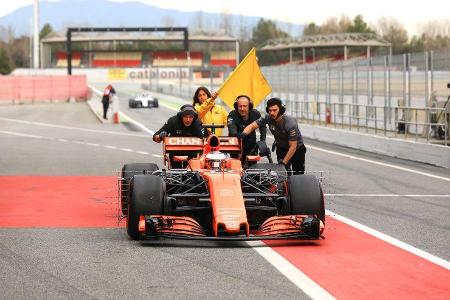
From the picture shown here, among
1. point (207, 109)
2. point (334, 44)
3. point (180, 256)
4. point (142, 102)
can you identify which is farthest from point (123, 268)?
point (334, 44)

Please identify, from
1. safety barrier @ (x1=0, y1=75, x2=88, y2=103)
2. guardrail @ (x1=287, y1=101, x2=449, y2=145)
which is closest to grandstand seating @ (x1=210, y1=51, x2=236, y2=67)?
safety barrier @ (x1=0, y1=75, x2=88, y2=103)

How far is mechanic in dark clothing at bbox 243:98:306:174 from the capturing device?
45.9 feet

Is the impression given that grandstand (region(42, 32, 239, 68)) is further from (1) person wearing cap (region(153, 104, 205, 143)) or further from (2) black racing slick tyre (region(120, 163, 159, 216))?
(2) black racing slick tyre (region(120, 163, 159, 216))

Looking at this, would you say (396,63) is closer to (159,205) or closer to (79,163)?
(79,163)

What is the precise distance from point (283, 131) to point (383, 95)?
856 inches

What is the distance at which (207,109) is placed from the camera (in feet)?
52.5

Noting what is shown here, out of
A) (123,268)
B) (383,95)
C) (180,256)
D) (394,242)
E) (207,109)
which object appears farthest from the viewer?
→ (383,95)

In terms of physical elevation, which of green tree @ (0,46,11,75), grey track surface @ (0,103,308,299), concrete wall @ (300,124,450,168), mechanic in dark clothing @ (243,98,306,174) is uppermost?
green tree @ (0,46,11,75)

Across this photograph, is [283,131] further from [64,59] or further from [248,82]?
[64,59]

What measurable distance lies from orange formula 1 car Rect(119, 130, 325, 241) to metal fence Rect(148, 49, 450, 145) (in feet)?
44.8

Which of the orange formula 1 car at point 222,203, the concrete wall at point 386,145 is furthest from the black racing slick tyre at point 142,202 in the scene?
the concrete wall at point 386,145

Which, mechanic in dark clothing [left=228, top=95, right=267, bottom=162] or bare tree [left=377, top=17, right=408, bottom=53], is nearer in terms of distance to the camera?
mechanic in dark clothing [left=228, top=95, right=267, bottom=162]

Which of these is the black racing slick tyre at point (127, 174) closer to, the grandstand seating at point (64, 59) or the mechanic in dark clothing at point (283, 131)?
the mechanic in dark clothing at point (283, 131)

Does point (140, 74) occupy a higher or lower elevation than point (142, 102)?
higher
